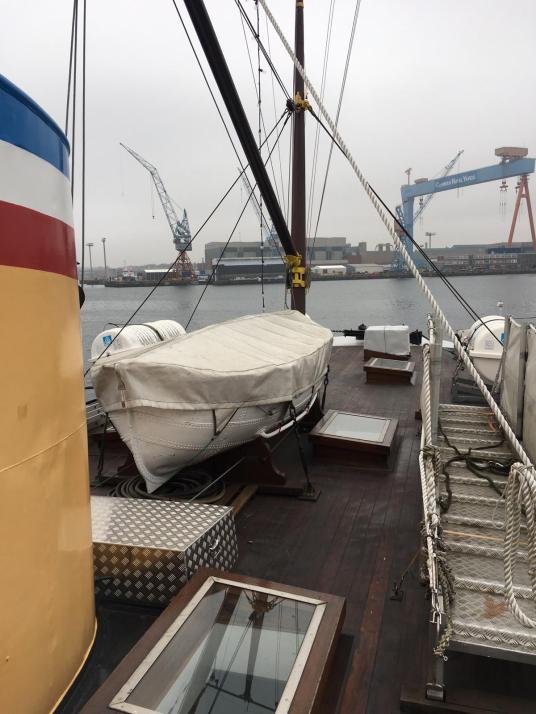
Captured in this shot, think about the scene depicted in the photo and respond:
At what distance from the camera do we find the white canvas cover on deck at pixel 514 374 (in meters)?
5.07

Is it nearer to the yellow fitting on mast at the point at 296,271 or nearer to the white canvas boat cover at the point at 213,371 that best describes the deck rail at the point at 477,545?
the white canvas boat cover at the point at 213,371

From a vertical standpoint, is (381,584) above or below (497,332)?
below

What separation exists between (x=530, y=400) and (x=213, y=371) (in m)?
2.85

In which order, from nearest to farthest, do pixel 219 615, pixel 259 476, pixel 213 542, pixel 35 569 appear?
pixel 35 569 → pixel 219 615 → pixel 213 542 → pixel 259 476

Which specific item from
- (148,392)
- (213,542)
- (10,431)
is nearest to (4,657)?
(10,431)

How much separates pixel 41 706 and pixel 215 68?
548 cm

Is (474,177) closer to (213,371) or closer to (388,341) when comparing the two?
(388,341)

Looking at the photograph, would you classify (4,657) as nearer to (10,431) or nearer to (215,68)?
(10,431)

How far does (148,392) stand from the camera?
452 centimetres

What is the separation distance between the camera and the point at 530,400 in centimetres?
455

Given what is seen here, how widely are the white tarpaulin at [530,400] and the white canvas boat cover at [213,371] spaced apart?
2.27 meters

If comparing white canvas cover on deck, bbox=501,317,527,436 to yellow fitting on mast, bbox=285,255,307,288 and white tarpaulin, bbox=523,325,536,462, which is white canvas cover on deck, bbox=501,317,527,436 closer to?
white tarpaulin, bbox=523,325,536,462

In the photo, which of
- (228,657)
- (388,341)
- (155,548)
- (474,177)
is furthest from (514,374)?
(474,177)

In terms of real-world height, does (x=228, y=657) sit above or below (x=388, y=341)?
below
